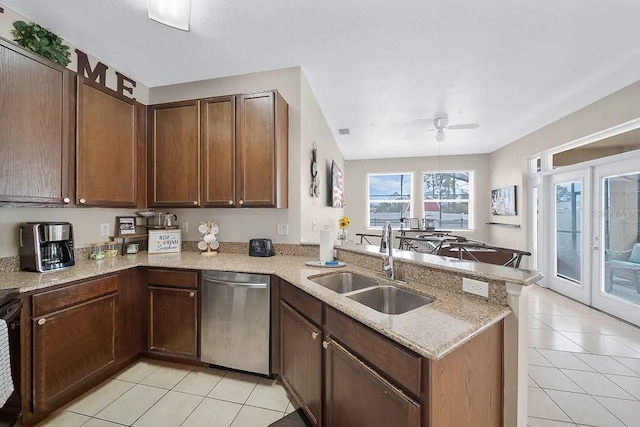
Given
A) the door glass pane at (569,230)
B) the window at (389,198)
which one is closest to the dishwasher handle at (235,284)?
the door glass pane at (569,230)

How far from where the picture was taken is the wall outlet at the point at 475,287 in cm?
132

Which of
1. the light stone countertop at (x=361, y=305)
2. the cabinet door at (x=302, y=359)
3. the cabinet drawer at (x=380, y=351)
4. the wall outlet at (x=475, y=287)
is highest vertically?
the wall outlet at (x=475, y=287)

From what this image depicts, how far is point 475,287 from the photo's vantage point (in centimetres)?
135

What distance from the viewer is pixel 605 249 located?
133 inches

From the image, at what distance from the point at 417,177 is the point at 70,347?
6.69 meters

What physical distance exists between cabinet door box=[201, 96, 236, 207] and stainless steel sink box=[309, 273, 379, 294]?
1.17 meters

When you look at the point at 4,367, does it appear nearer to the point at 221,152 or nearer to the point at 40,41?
the point at 221,152

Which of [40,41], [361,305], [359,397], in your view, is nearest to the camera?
[359,397]

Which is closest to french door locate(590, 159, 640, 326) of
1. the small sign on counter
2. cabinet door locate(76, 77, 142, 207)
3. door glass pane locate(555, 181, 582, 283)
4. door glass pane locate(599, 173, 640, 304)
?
door glass pane locate(599, 173, 640, 304)

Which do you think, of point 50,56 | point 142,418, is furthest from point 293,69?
point 142,418

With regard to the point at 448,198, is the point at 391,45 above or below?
above

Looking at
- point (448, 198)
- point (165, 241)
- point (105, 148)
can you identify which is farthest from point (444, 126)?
point (105, 148)

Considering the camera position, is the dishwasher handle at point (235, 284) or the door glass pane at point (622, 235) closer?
the dishwasher handle at point (235, 284)

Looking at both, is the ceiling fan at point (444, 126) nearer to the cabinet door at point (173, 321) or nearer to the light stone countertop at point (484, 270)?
the light stone countertop at point (484, 270)
